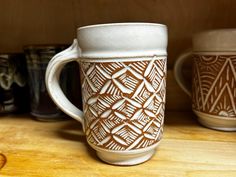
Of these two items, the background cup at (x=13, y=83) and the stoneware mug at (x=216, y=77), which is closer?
the stoneware mug at (x=216, y=77)

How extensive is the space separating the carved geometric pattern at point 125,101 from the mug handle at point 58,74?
0.03m

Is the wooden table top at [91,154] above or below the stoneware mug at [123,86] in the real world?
below

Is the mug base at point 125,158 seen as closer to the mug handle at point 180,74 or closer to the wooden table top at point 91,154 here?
the wooden table top at point 91,154

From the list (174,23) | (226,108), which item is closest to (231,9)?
(174,23)

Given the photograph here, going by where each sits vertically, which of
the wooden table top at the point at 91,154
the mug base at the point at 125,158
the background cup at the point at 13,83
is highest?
the background cup at the point at 13,83

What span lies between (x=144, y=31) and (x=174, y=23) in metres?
0.26

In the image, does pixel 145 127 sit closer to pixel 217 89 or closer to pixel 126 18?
pixel 217 89

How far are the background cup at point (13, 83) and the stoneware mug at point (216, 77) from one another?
33 centimetres

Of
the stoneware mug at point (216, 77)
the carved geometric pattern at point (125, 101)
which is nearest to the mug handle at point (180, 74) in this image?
the stoneware mug at point (216, 77)

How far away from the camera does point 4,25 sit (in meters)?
0.59

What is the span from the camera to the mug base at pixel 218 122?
414mm

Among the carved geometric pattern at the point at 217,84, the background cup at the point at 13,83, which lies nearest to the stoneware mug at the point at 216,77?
the carved geometric pattern at the point at 217,84

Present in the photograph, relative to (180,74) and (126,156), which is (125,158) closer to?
(126,156)

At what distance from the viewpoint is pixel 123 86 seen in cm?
31
